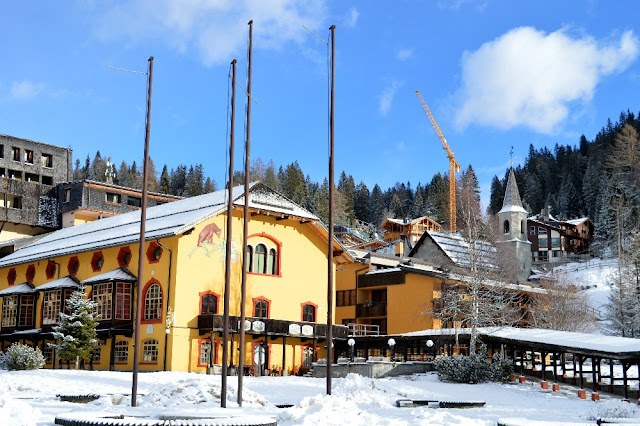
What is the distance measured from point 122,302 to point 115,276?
4.82 ft

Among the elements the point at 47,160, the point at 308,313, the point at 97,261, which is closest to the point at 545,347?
the point at 308,313

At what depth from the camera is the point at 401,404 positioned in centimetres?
2564

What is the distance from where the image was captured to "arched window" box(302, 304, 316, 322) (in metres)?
45.3

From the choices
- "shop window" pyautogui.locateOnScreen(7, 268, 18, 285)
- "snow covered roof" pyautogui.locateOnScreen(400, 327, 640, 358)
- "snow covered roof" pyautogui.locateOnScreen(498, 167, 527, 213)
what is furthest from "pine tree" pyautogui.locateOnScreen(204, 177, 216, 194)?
"snow covered roof" pyautogui.locateOnScreen(400, 327, 640, 358)

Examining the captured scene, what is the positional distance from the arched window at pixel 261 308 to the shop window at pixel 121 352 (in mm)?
7097

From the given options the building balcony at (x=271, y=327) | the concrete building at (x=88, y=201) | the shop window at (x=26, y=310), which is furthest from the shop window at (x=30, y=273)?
the building balcony at (x=271, y=327)

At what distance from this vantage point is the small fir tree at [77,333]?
39.3 meters

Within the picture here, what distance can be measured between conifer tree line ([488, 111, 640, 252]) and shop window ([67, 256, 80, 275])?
6312 centimetres

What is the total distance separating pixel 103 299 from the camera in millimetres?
42312

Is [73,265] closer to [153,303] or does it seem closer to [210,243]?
[153,303]

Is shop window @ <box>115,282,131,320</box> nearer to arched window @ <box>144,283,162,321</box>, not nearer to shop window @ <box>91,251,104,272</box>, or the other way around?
arched window @ <box>144,283,162,321</box>

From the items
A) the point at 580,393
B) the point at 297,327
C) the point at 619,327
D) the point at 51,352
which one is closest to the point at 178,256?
the point at 297,327

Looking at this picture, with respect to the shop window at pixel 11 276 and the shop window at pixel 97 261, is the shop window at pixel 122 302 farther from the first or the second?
the shop window at pixel 11 276

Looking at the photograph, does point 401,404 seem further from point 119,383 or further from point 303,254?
point 303,254
